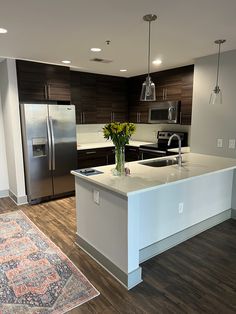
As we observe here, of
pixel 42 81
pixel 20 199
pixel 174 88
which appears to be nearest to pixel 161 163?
pixel 174 88

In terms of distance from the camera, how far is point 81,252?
2703mm

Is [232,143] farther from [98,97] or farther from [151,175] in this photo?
[98,97]

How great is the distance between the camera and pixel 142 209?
2.46m

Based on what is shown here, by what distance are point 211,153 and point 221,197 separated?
0.71m

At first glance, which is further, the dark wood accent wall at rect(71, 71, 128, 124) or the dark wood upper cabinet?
the dark wood accent wall at rect(71, 71, 128, 124)

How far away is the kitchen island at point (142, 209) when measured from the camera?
2.11 meters

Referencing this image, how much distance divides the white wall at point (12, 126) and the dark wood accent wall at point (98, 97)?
4.05 feet

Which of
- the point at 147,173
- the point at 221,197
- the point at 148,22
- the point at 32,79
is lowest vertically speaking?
the point at 221,197

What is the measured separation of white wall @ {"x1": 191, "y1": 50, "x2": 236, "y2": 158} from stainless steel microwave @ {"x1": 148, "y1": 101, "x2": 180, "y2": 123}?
66 cm

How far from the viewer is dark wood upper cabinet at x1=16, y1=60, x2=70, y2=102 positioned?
388cm

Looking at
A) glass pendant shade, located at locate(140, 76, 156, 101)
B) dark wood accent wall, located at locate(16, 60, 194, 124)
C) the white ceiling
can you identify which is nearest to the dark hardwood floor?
glass pendant shade, located at locate(140, 76, 156, 101)

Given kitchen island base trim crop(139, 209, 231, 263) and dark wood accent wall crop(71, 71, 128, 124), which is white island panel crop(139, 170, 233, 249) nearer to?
kitchen island base trim crop(139, 209, 231, 263)

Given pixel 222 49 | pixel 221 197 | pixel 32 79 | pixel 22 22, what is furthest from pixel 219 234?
pixel 32 79

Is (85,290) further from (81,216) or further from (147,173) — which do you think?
(147,173)
